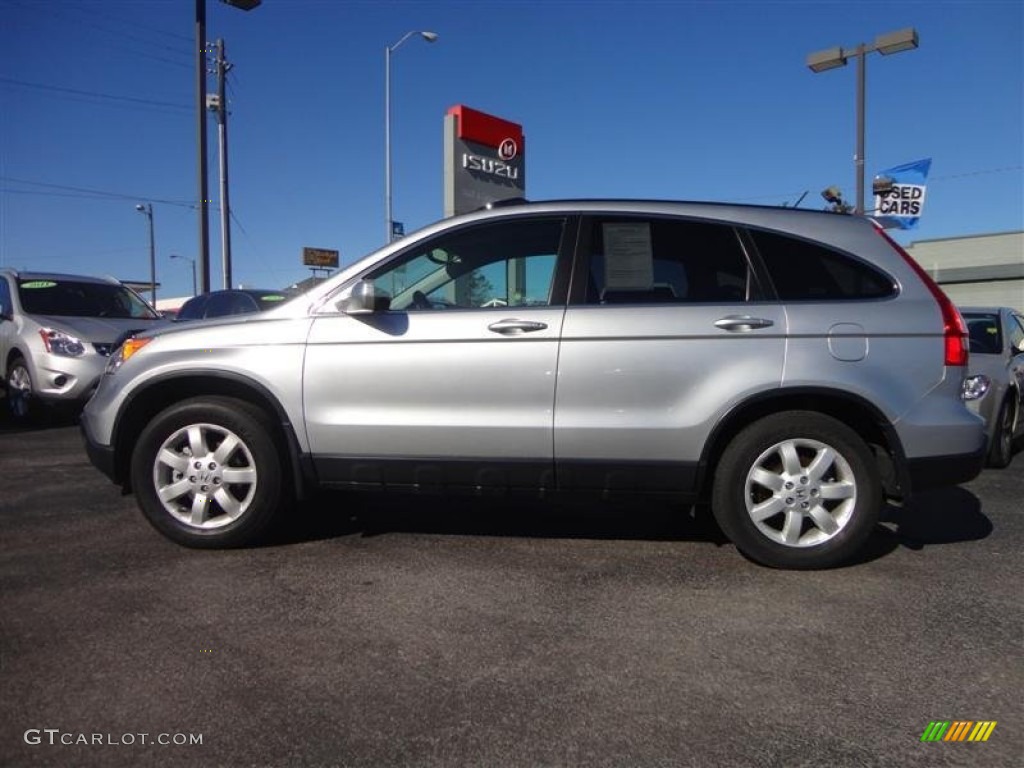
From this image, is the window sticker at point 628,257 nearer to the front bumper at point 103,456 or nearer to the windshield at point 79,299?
the front bumper at point 103,456

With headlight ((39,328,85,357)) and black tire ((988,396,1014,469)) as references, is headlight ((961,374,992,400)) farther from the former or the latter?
headlight ((39,328,85,357))

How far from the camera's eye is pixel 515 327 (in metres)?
3.66

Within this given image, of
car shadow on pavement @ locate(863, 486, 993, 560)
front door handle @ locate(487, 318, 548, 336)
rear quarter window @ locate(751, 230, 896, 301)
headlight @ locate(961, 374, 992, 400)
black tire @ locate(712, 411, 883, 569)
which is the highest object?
rear quarter window @ locate(751, 230, 896, 301)

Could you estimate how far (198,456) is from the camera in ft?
12.8

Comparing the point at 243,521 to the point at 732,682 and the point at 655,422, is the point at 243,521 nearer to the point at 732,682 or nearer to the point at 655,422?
the point at 655,422

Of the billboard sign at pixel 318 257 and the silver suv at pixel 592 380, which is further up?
the billboard sign at pixel 318 257

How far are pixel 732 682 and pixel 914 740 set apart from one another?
573 mm

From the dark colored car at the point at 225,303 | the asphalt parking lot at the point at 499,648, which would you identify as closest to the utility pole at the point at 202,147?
the dark colored car at the point at 225,303

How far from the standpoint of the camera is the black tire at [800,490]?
3.55 meters

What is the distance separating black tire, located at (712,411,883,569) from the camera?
3.55 m

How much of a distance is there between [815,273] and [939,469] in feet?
3.68

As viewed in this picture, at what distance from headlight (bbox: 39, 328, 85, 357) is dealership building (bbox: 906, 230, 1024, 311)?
102 feet

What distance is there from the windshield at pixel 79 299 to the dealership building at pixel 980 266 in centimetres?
3016

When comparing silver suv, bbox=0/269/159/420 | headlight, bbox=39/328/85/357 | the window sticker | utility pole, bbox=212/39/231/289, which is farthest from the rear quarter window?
utility pole, bbox=212/39/231/289
